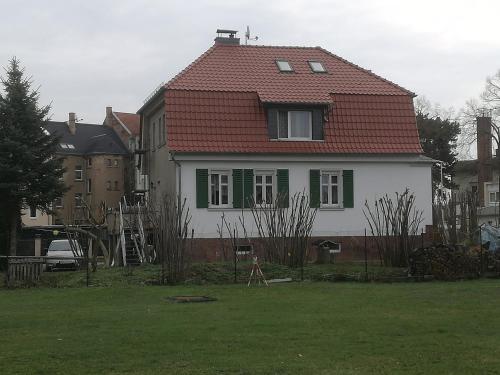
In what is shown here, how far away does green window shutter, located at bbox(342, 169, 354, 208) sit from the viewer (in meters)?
33.7

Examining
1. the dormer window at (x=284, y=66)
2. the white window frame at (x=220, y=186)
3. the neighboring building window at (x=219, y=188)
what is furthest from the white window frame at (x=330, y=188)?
the dormer window at (x=284, y=66)

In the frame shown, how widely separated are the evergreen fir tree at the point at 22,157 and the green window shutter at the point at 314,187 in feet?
45.8

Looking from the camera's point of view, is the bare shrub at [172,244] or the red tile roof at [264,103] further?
the red tile roof at [264,103]

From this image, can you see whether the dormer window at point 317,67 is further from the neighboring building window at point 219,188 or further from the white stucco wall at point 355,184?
the neighboring building window at point 219,188

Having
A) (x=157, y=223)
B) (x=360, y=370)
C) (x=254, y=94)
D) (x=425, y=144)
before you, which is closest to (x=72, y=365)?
(x=360, y=370)

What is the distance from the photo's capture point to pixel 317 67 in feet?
122

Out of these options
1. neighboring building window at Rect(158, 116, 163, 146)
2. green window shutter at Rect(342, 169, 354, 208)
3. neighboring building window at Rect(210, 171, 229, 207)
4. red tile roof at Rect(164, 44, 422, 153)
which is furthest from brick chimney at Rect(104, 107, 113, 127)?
green window shutter at Rect(342, 169, 354, 208)

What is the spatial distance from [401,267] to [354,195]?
25.1ft

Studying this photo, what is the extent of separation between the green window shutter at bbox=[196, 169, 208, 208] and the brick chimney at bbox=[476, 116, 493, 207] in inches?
1398

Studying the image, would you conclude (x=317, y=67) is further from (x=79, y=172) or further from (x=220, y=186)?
(x=79, y=172)

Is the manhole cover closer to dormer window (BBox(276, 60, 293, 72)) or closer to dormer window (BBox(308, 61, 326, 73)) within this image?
dormer window (BBox(276, 60, 293, 72))

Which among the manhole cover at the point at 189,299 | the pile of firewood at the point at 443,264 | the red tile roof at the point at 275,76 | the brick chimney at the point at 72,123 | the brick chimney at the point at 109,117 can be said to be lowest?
the manhole cover at the point at 189,299

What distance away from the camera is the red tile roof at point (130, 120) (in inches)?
3322

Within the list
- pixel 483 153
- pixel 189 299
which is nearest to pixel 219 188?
pixel 189 299
